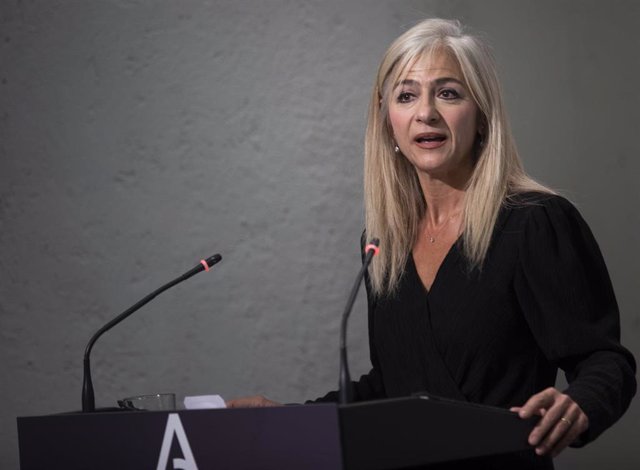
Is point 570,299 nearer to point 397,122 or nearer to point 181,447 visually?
point 397,122

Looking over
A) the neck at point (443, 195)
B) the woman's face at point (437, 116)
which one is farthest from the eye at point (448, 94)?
the neck at point (443, 195)

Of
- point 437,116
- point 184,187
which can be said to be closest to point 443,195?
point 437,116

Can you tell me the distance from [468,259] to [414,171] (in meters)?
0.38

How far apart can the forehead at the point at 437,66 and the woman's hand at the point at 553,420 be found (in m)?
0.87

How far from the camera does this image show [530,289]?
187 centimetres

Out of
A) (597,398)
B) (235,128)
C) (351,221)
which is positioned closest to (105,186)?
(235,128)

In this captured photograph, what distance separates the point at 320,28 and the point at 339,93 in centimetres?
23

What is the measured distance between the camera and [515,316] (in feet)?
6.23

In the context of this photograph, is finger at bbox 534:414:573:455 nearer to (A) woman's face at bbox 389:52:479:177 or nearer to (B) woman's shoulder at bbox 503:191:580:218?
(B) woman's shoulder at bbox 503:191:580:218

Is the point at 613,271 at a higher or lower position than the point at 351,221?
lower

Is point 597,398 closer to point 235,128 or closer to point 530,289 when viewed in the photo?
point 530,289

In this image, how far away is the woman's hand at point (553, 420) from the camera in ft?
4.53

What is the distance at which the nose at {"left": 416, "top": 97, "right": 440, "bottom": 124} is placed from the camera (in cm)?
205

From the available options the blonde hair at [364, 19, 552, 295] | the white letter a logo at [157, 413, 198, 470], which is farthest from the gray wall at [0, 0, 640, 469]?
the white letter a logo at [157, 413, 198, 470]
